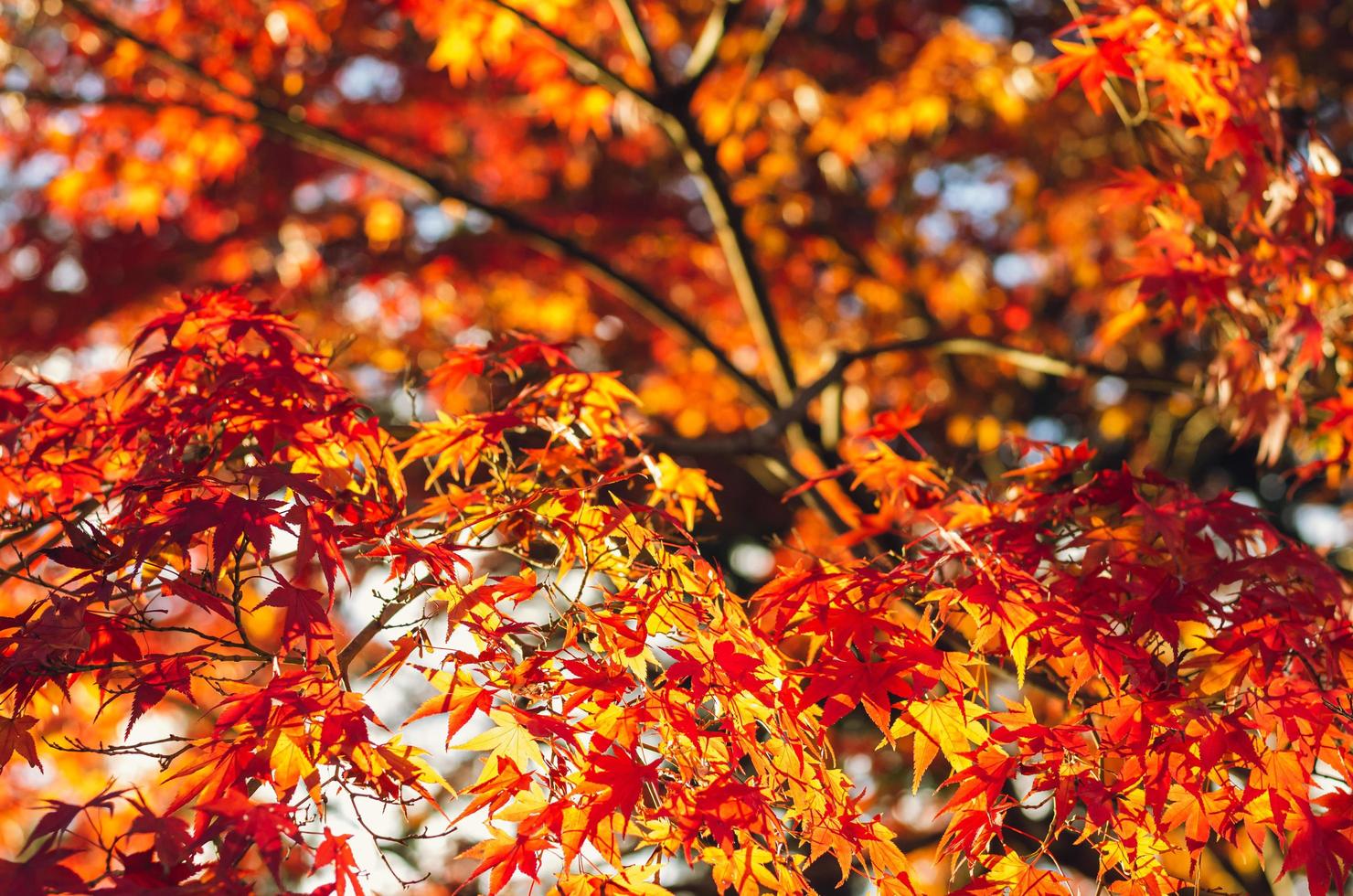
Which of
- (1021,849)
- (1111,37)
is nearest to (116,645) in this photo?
(1111,37)

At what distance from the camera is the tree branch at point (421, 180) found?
398cm

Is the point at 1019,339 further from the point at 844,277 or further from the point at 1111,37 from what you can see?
the point at 1111,37

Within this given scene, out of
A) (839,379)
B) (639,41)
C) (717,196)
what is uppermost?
(639,41)

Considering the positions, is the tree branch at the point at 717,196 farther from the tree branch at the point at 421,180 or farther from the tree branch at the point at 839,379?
the tree branch at the point at 839,379

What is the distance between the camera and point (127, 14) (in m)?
6.01

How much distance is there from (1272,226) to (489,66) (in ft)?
19.9

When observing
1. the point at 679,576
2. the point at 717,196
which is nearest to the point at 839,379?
the point at 717,196

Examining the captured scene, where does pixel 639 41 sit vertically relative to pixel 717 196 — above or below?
above

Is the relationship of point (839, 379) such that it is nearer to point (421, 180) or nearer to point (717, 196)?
point (717, 196)

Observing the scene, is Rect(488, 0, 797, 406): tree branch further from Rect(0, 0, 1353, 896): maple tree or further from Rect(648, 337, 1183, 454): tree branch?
Rect(648, 337, 1183, 454): tree branch

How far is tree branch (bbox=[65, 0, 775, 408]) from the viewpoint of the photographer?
13.0ft

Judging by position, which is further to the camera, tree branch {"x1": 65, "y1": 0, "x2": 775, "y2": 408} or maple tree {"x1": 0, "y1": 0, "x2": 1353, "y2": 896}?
tree branch {"x1": 65, "y1": 0, "x2": 775, "y2": 408}

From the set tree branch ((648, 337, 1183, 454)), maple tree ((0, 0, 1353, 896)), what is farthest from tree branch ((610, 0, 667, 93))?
tree branch ((648, 337, 1183, 454))

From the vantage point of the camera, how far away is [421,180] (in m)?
4.22
